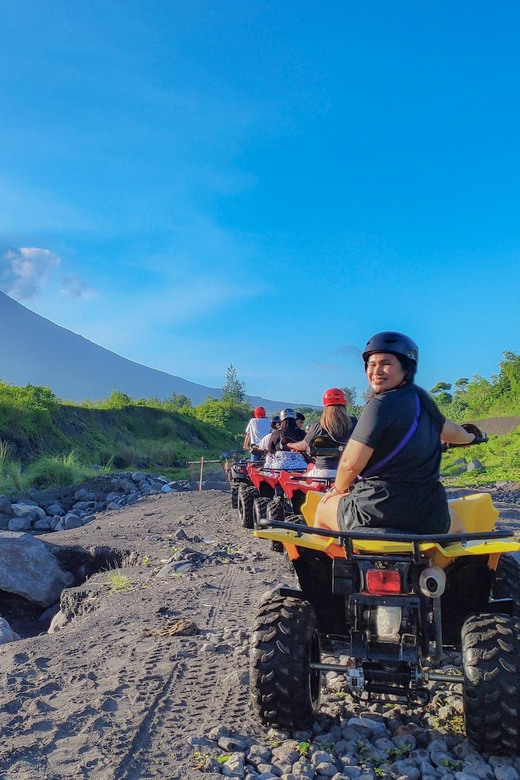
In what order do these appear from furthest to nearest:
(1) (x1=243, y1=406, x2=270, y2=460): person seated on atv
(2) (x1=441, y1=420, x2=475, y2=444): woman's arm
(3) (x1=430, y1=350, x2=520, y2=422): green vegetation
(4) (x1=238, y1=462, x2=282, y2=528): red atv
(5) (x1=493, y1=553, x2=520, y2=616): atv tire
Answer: (3) (x1=430, y1=350, x2=520, y2=422): green vegetation < (1) (x1=243, y1=406, x2=270, y2=460): person seated on atv < (4) (x1=238, y1=462, x2=282, y2=528): red atv < (5) (x1=493, y1=553, x2=520, y2=616): atv tire < (2) (x1=441, y1=420, x2=475, y2=444): woman's arm

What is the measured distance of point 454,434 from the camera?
13.6ft

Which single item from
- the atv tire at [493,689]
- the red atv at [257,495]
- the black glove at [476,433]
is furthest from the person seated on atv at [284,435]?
the atv tire at [493,689]

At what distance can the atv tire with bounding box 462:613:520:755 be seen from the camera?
3.15 m

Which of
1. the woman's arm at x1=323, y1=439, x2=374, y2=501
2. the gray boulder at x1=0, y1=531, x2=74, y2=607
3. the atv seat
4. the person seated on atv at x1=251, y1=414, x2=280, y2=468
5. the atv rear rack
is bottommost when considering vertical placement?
the gray boulder at x1=0, y1=531, x2=74, y2=607

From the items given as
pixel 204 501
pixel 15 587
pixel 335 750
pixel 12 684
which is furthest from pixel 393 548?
pixel 204 501

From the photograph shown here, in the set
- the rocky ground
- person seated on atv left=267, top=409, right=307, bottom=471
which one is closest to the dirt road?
the rocky ground

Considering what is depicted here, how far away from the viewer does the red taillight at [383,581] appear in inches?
129

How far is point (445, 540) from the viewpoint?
126 inches

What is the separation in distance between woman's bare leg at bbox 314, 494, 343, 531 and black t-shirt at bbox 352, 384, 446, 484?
49 centimetres

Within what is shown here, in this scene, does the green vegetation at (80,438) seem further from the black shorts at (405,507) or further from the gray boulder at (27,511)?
the black shorts at (405,507)

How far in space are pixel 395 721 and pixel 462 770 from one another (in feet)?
1.75

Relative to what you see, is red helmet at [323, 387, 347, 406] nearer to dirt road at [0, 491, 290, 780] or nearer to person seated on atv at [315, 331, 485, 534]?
dirt road at [0, 491, 290, 780]

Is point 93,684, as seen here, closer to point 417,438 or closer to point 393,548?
point 393,548

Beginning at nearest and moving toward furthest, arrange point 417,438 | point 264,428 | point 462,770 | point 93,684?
point 462,770 < point 417,438 < point 93,684 < point 264,428
